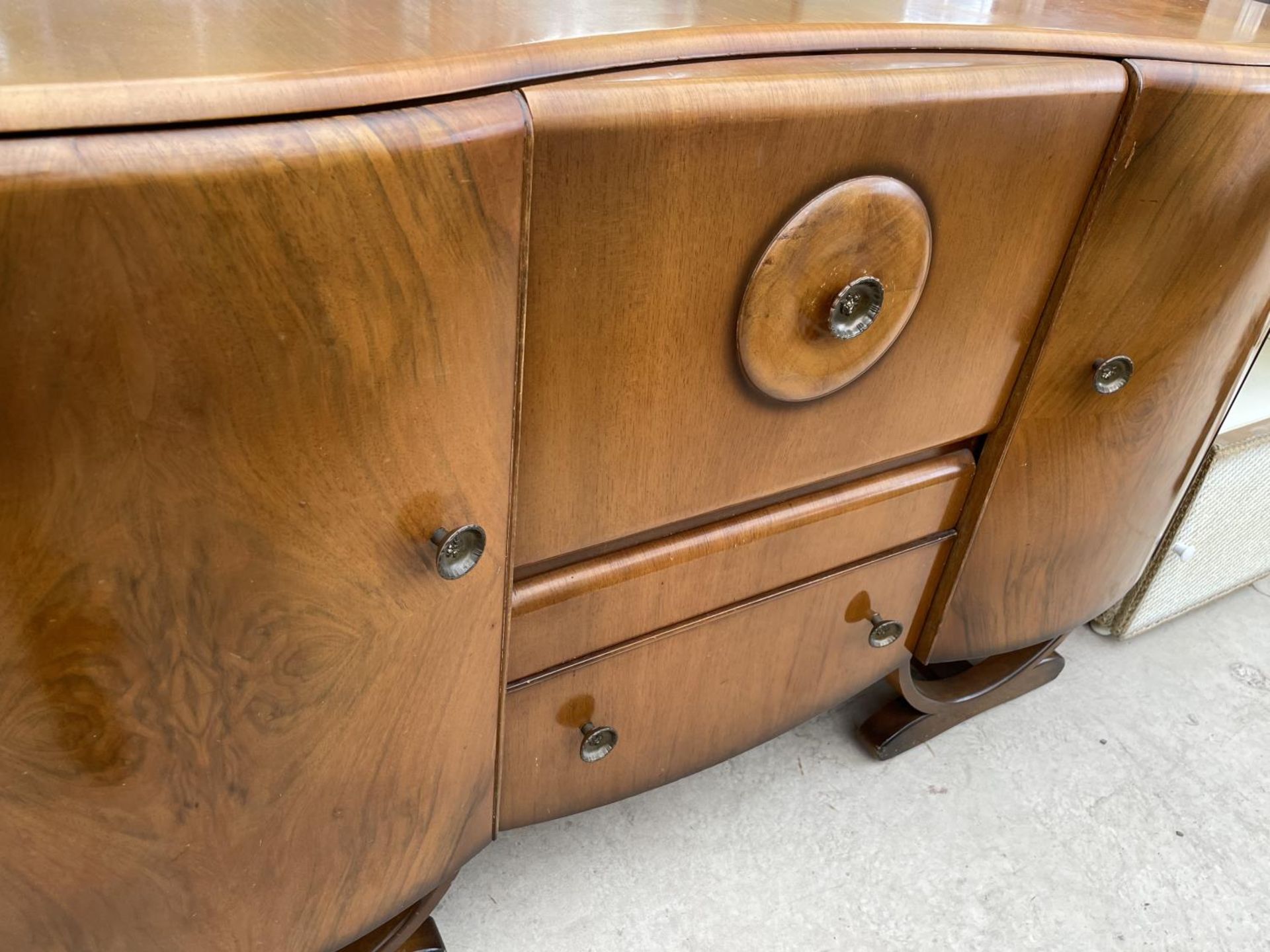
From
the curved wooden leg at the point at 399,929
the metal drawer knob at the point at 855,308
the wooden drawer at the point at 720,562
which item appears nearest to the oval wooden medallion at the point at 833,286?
the metal drawer knob at the point at 855,308

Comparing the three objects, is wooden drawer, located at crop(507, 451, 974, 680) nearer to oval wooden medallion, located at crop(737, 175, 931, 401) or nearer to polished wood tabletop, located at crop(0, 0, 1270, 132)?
oval wooden medallion, located at crop(737, 175, 931, 401)

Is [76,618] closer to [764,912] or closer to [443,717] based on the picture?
[443,717]

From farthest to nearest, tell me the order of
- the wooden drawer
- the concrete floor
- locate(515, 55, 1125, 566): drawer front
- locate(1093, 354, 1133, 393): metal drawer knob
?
the concrete floor, locate(1093, 354, 1133, 393): metal drawer knob, the wooden drawer, locate(515, 55, 1125, 566): drawer front

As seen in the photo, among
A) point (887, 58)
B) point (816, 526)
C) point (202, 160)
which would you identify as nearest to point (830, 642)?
point (816, 526)

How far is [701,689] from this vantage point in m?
0.70

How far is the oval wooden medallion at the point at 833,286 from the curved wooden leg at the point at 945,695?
0.48 meters

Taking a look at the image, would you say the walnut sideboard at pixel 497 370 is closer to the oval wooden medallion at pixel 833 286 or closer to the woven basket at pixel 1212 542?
the oval wooden medallion at pixel 833 286

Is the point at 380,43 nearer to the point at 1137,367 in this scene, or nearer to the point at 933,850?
the point at 1137,367

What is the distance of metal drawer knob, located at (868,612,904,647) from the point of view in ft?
2.53

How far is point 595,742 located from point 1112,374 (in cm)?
43

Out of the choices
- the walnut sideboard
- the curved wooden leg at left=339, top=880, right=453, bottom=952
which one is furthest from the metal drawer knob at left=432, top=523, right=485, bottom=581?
the curved wooden leg at left=339, top=880, right=453, bottom=952

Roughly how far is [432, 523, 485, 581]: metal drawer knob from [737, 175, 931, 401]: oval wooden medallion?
0.16m

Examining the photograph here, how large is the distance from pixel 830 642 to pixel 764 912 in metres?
0.25

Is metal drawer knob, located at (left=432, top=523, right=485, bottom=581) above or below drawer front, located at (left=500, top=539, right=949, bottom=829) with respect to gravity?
above
